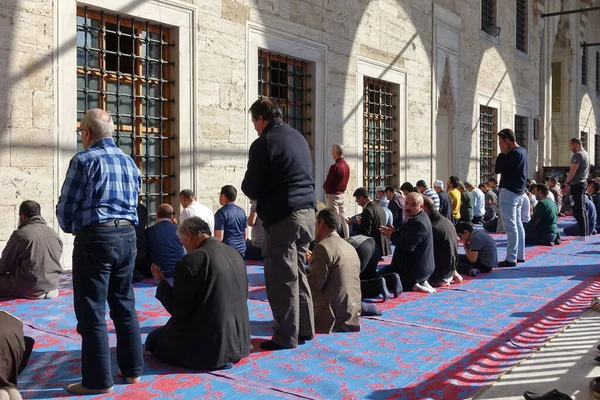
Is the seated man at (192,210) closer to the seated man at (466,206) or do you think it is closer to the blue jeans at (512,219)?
the blue jeans at (512,219)

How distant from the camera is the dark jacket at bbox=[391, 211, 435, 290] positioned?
602 centimetres

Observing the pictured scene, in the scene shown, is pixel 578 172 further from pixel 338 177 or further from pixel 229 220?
pixel 229 220

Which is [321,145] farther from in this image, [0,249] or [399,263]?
[0,249]

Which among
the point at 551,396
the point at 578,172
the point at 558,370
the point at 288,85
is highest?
the point at 288,85

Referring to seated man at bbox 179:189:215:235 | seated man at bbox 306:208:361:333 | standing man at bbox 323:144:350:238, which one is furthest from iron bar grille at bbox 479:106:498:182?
seated man at bbox 306:208:361:333

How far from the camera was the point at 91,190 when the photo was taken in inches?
128

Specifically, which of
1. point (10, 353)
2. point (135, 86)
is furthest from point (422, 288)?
point (135, 86)

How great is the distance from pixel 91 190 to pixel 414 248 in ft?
11.7

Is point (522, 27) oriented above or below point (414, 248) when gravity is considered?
above

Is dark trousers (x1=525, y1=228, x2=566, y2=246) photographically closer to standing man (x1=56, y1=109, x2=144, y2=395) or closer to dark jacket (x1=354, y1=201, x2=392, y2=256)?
dark jacket (x1=354, y1=201, x2=392, y2=256)

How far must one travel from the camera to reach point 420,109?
47.4 ft

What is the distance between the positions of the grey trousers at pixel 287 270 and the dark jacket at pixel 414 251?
6.44 ft

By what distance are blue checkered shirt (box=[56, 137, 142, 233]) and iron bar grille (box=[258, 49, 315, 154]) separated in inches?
270

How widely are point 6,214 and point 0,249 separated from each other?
0.36m
